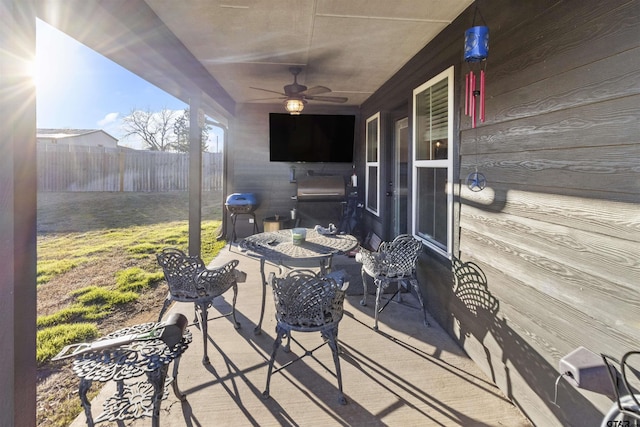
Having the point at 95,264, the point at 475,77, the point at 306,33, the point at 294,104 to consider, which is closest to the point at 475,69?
the point at 475,77

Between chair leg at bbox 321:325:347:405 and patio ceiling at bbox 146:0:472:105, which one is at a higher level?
patio ceiling at bbox 146:0:472:105

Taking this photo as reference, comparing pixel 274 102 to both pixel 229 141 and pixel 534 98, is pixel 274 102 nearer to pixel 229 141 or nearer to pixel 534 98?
pixel 229 141

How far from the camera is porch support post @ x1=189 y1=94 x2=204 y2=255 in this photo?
12.6 feet

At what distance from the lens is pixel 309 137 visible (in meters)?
6.08

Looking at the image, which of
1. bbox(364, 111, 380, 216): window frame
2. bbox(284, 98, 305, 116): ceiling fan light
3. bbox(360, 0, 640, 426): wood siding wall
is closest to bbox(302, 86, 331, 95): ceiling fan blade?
bbox(284, 98, 305, 116): ceiling fan light

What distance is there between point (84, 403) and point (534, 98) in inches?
104

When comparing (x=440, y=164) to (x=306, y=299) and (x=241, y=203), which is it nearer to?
(x=306, y=299)

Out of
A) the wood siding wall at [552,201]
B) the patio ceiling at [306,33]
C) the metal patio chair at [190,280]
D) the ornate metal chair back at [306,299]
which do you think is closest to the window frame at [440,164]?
the wood siding wall at [552,201]

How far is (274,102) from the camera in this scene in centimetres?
588

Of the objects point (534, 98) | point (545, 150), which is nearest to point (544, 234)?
point (545, 150)

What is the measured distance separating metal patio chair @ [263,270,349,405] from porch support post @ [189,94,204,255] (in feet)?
7.92

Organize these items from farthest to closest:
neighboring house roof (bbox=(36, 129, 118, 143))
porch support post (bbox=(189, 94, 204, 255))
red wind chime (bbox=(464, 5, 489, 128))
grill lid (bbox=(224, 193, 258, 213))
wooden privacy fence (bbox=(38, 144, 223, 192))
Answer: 1. wooden privacy fence (bbox=(38, 144, 223, 192))
2. grill lid (bbox=(224, 193, 258, 213))
3. neighboring house roof (bbox=(36, 129, 118, 143))
4. porch support post (bbox=(189, 94, 204, 255))
5. red wind chime (bbox=(464, 5, 489, 128))

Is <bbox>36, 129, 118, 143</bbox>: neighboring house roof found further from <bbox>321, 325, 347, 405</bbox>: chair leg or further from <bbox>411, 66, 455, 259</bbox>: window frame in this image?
<bbox>321, 325, 347, 405</bbox>: chair leg

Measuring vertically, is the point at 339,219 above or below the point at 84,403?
above
